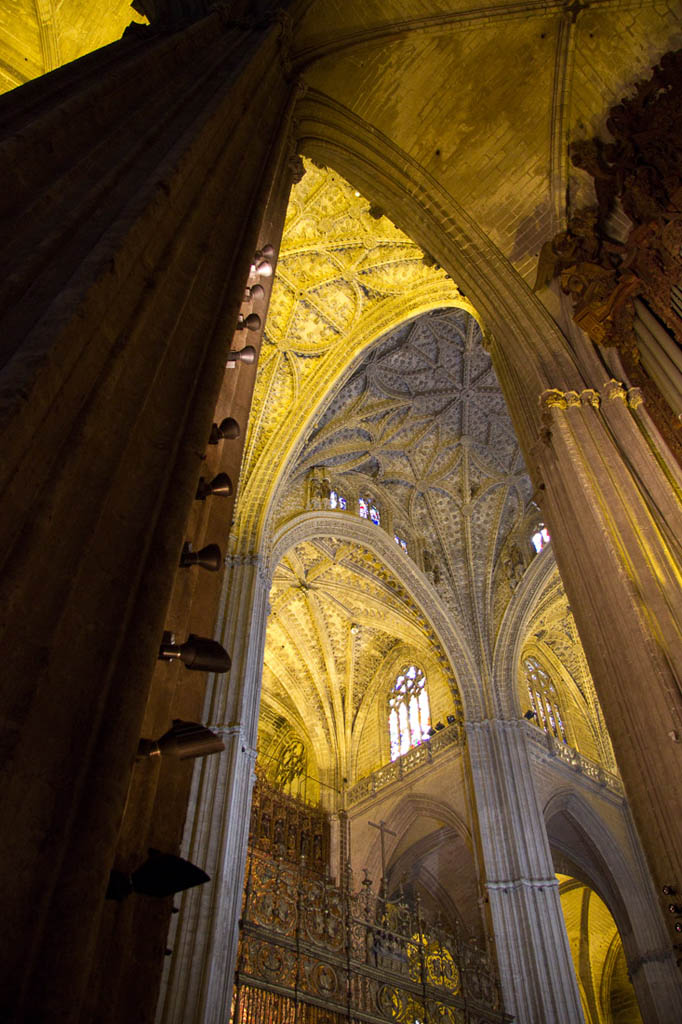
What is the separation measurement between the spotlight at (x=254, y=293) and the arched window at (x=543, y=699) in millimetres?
12860

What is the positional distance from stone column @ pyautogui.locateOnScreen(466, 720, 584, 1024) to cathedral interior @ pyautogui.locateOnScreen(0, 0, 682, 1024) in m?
0.06

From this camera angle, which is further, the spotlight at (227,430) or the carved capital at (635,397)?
the carved capital at (635,397)

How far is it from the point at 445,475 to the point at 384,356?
133 inches

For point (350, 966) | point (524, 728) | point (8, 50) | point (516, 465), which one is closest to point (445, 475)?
point (516, 465)

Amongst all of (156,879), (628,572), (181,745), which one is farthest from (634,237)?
(156,879)

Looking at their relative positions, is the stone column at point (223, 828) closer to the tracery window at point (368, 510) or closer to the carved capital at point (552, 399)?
the tracery window at point (368, 510)

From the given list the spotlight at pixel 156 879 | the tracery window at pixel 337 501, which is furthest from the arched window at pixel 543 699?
the spotlight at pixel 156 879

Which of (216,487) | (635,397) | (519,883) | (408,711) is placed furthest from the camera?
(408,711)

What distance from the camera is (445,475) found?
51.8ft

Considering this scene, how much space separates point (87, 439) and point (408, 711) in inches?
589

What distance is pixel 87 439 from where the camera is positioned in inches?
80.9

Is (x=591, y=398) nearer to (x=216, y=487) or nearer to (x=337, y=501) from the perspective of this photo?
(x=216, y=487)

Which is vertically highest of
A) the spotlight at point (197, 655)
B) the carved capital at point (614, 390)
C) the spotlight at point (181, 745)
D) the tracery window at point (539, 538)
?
the tracery window at point (539, 538)

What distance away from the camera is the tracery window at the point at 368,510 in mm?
15004
